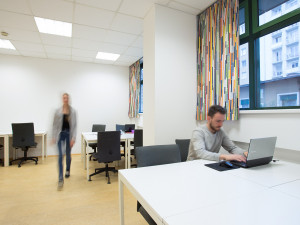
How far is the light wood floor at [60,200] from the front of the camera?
2084 mm

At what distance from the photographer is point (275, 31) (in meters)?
2.10

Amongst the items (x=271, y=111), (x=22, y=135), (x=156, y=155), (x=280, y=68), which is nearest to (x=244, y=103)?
(x=271, y=111)

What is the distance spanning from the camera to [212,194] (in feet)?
3.22

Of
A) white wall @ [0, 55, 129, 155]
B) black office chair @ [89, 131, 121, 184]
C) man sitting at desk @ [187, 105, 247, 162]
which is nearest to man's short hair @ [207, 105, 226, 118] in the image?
man sitting at desk @ [187, 105, 247, 162]

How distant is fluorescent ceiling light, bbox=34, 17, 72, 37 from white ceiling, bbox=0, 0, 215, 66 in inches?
3.8

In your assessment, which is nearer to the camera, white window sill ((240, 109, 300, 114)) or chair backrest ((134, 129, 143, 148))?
white window sill ((240, 109, 300, 114))

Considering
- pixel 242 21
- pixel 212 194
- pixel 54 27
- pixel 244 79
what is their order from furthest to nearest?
pixel 54 27, pixel 242 21, pixel 244 79, pixel 212 194

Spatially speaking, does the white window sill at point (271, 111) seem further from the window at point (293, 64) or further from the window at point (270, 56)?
the window at point (293, 64)

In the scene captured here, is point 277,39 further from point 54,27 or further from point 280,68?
point 54,27

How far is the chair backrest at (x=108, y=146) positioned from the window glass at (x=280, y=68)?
239cm

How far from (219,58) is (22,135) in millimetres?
4634

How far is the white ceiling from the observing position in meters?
2.72

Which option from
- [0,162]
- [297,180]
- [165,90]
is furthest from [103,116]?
[297,180]

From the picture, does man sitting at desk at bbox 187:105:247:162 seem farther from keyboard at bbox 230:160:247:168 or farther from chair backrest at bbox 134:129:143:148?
chair backrest at bbox 134:129:143:148
